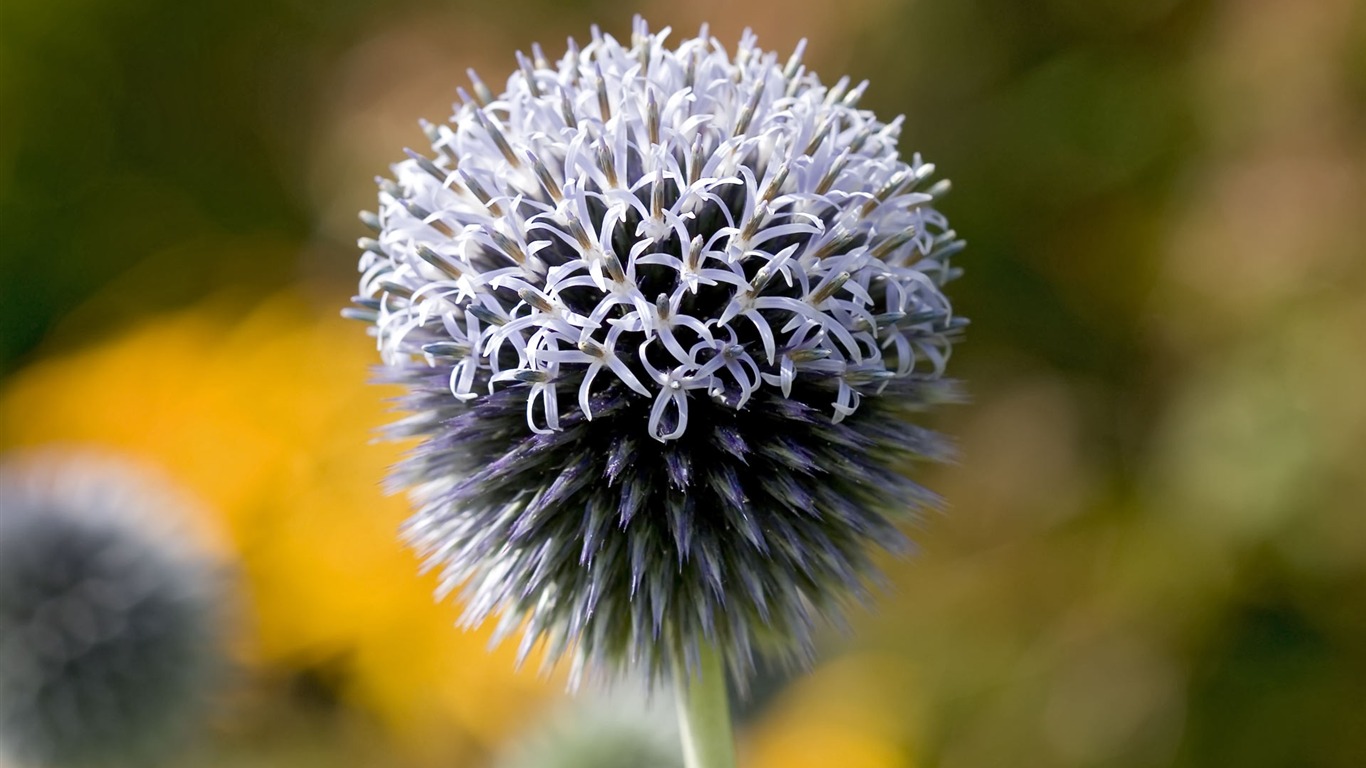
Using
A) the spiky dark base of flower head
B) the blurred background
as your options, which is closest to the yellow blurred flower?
the blurred background

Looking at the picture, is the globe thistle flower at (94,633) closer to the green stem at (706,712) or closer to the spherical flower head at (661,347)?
the spherical flower head at (661,347)

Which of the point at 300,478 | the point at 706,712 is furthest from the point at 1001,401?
the point at 706,712

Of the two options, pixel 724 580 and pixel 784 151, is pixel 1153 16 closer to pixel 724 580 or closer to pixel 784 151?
pixel 784 151

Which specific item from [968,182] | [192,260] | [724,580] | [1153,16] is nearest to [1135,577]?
[968,182]

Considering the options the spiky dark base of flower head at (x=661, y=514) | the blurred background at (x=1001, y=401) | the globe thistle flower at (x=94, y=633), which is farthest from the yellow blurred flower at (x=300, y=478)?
the spiky dark base of flower head at (x=661, y=514)

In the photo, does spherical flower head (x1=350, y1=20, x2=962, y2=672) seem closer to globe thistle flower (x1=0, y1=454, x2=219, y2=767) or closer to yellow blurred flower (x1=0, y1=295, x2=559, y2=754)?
globe thistle flower (x1=0, y1=454, x2=219, y2=767)

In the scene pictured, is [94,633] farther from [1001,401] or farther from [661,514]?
Answer: [1001,401]
